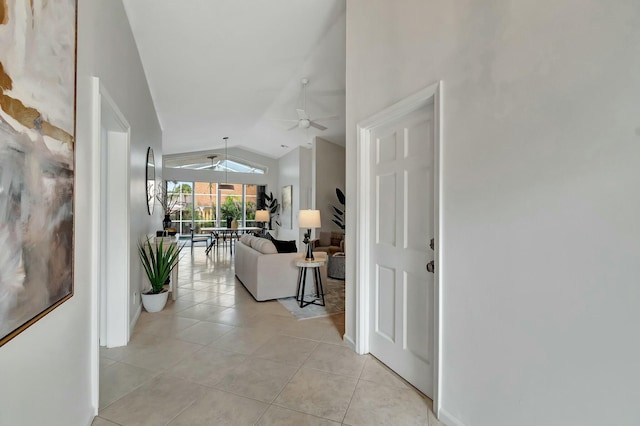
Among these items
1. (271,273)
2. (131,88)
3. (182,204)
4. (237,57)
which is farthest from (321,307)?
(182,204)

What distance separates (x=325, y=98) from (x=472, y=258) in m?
5.11

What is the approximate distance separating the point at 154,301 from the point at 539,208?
13.2 ft

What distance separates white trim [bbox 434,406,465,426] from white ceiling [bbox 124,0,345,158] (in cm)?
378

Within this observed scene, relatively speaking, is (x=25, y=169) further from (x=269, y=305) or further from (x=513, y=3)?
(x=269, y=305)

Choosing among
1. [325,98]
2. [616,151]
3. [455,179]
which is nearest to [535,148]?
[616,151]

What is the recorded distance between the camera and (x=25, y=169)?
3.53ft

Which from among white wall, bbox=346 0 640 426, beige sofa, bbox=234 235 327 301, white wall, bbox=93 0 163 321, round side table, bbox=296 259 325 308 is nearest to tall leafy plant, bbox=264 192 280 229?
beige sofa, bbox=234 235 327 301

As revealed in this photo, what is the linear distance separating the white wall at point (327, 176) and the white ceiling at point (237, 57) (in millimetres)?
1474

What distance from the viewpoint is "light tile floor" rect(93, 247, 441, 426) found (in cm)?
190

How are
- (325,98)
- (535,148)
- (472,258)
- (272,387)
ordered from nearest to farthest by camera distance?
(535,148) → (472,258) → (272,387) → (325,98)

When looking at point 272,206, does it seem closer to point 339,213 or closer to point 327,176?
point 327,176

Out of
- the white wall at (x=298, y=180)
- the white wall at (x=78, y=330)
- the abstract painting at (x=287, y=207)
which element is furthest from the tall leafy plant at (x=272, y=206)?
the white wall at (x=78, y=330)

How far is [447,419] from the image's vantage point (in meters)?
1.80

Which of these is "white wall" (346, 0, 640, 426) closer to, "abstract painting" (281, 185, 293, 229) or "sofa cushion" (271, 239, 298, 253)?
"sofa cushion" (271, 239, 298, 253)
